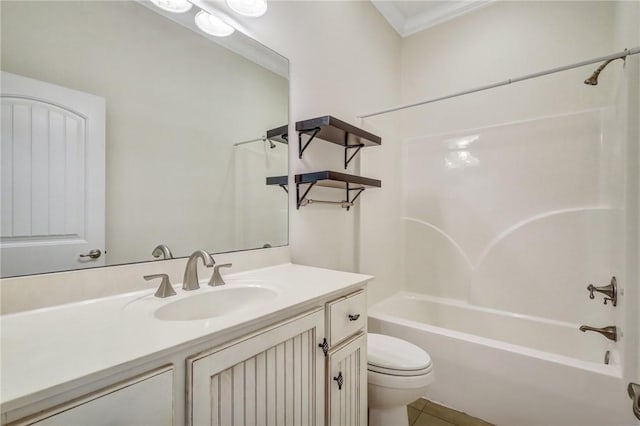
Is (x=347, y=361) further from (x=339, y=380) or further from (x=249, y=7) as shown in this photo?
(x=249, y=7)

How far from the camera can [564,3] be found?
2.00 m

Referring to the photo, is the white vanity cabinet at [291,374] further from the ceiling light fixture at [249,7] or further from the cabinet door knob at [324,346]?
the ceiling light fixture at [249,7]

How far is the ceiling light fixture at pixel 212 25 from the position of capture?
1.17m

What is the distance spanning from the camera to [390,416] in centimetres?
137

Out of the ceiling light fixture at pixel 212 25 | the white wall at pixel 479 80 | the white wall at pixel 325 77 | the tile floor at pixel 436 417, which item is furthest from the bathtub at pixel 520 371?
the ceiling light fixture at pixel 212 25

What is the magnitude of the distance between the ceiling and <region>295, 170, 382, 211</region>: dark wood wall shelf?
4.99ft

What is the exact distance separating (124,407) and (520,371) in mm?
1766

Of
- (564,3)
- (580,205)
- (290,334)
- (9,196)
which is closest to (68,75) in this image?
(9,196)

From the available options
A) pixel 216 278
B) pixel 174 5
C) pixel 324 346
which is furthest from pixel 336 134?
pixel 324 346

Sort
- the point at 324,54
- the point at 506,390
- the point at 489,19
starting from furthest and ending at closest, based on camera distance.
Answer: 1. the point at 489,19
2. the point at 324,54
3. the point at 506,390

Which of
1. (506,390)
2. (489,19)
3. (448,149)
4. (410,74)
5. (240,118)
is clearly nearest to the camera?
(240,118)

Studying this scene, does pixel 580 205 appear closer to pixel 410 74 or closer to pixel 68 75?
pixel 410 74

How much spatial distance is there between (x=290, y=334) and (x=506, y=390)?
1408mm

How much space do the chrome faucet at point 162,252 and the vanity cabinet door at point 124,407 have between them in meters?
0.56
